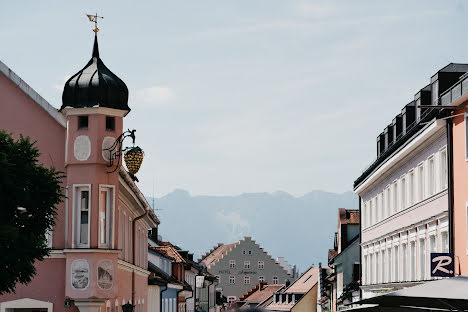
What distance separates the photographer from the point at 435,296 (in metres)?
13.7

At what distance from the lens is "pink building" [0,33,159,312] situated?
2830 centimetres

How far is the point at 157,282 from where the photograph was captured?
4878cm

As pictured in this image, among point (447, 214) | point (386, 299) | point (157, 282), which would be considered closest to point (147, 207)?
point (157, 282)

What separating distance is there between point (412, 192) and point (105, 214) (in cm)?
1537

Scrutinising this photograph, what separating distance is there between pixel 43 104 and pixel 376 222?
25732mm

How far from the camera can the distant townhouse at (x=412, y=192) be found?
111 feet

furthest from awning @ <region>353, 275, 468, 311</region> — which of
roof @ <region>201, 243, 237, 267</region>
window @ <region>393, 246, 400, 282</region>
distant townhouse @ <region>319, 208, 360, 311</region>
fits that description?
roof @ <region>201, 243, 237, 267</region>

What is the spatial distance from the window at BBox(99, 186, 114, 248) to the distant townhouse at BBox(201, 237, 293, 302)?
124986mm

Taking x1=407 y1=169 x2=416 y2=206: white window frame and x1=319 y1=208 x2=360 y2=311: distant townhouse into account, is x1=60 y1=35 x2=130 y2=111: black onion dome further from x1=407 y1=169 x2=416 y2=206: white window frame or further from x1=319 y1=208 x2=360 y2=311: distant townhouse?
x1=319 y1=208 x2=360 y2=311: distant townhouse

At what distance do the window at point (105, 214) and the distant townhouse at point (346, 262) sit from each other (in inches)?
1256

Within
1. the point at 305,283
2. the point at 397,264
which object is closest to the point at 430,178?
the point at 397,264

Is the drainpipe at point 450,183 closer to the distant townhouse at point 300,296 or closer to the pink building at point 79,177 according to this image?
the pink building at point 79,177

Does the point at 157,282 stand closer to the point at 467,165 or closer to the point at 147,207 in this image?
the point at 147,207

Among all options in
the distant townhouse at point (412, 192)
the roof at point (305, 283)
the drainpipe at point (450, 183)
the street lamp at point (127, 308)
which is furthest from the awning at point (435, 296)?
the roof at point (305, 283)
